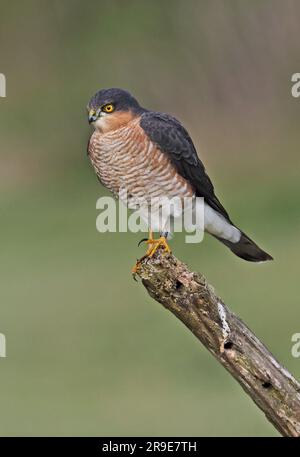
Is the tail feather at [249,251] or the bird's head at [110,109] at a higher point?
the bird's head at [110,109]

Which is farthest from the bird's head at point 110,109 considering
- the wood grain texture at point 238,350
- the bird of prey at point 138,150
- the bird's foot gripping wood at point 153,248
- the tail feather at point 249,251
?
the wood grain texture at point 238,350

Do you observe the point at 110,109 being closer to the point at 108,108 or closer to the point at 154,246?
the point at 108,108

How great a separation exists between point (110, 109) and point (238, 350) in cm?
159

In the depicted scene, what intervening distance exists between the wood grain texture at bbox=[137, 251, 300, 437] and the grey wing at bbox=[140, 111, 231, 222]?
1296 mm

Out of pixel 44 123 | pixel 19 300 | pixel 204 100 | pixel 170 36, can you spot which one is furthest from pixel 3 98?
pixel 19 300

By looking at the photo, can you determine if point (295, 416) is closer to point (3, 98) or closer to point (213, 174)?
point (213, 174)

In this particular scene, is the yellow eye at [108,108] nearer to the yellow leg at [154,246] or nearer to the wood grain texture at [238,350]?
the yellow leg at [154,246]

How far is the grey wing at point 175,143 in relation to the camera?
5.35 metres

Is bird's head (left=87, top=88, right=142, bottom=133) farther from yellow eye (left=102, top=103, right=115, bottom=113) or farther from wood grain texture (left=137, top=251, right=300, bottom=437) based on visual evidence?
wood grain texture (left=137, top=251, right=300, bottom=437)

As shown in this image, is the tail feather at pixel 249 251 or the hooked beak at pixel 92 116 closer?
the hooked beak at pixel 92 116

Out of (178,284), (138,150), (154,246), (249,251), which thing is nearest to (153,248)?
(154,246)

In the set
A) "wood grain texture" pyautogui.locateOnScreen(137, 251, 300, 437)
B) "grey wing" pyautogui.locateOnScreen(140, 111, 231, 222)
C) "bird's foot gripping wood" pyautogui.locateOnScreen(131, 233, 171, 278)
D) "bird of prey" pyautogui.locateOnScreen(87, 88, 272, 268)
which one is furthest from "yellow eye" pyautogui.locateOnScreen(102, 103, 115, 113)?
"wood grain texture" pyautogui.locateOnScreen(137, 251, 300, 437)

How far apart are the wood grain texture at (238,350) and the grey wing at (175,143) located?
130cm

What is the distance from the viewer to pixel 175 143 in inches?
211
